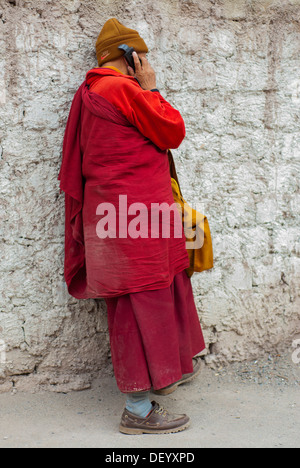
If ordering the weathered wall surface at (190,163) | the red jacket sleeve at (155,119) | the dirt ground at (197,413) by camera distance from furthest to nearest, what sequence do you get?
the weathered wall surface at (190,163) < the dirt ground at (197,413) < the red jacket sleeve at (155,119)

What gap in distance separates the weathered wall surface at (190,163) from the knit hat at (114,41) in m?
0.24

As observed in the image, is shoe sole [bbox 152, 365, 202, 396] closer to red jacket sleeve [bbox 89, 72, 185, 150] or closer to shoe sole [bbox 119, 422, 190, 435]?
shoe sole [bbox 119, 422, 190, 435]

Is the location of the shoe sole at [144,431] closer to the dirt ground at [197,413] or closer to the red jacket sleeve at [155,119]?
the dirt ground at [197,413]

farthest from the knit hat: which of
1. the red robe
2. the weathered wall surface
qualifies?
the weathered wall surface

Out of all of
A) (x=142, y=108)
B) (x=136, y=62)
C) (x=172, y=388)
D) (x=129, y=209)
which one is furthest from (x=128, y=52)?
(x=172, y=388)

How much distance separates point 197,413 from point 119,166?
4.54ft

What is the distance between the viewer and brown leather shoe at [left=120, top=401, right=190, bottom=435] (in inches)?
102

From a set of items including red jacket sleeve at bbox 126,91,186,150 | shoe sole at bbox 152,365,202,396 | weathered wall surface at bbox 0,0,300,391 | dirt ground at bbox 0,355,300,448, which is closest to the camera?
red jacket sleeve at bbox 126,91,186,150

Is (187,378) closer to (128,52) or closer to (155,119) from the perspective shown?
(155,119)

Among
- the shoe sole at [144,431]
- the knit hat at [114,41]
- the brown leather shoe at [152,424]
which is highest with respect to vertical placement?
the knit hat at [114,41]

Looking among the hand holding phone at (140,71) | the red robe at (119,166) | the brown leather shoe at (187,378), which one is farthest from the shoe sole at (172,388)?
the hand holding phone at (140,71)

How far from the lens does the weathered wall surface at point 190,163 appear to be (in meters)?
2.78

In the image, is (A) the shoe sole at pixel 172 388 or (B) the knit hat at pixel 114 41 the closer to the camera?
(B) the knit hat at pixel 114 41

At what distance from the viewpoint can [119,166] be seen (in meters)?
2.44
